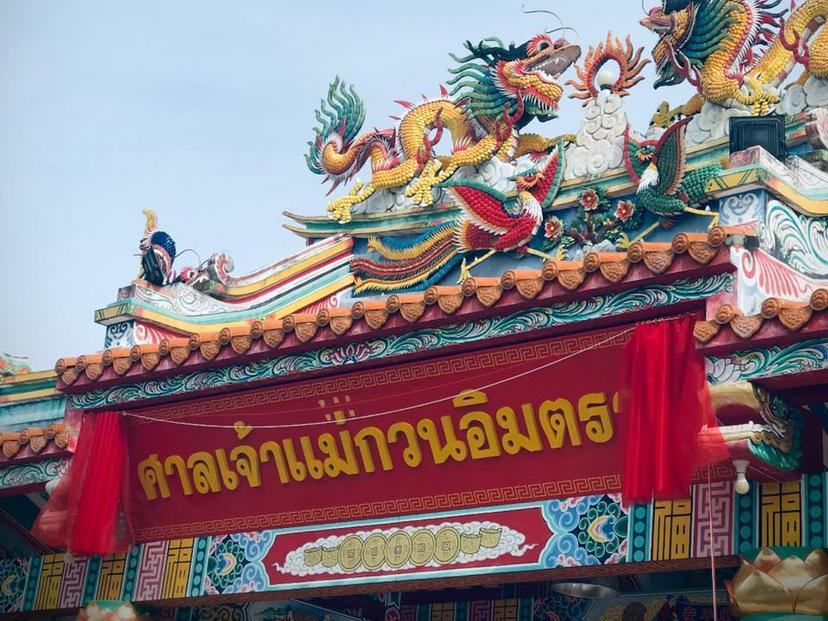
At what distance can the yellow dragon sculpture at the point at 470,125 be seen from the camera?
14211 mm

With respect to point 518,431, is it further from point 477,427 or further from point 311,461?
point 311,461

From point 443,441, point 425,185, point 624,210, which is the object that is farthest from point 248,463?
point 624,210

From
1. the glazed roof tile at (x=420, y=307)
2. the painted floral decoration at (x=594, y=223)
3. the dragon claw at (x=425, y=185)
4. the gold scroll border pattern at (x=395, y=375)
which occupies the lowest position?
the gold scroll border pattern at (x=395, y=375)

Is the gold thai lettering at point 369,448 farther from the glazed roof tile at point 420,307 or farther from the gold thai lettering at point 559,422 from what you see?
the gold thai lettering at point 559,422

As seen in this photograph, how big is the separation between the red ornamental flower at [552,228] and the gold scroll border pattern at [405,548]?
124 inches

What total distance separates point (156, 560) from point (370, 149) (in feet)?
14.9

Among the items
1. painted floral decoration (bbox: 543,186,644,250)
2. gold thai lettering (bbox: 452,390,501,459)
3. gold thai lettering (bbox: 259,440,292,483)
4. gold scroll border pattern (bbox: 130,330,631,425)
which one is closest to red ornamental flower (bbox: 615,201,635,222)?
painted floral decoration (bbox: 543,186,644,250)

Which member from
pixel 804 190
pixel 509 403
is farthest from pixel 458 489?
pixel 804 190

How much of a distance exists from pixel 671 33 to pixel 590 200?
1603 millimetres

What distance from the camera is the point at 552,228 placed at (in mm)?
13523

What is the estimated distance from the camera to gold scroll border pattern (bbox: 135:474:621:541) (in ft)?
35.2

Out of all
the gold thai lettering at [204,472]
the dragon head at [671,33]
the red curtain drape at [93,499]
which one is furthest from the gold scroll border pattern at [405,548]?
the dragon head at [671,33]

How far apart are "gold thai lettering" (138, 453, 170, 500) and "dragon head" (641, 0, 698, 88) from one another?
5.26 meters

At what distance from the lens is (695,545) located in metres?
10.0
